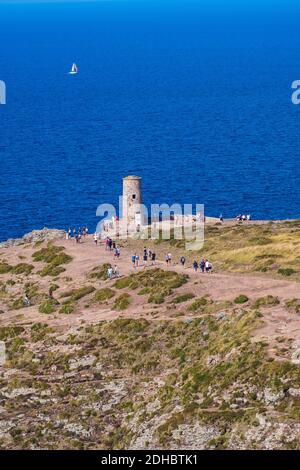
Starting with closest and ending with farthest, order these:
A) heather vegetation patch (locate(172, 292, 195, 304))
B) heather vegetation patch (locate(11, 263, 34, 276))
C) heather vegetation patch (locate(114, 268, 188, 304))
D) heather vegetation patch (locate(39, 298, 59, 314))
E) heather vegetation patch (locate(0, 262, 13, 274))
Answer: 1. heather vegetation patch (locate(172, 292, 195, 304))
2. heather vegetation patch (locate(114, 268, 188, 304))
3. heather vegetation patch (locate(39, 298, 59, 314))
4. heather vegetation patch (locate(11, 263, 34, 276))
5. heather vegetation patch (locate(0, 262, 13, 274))

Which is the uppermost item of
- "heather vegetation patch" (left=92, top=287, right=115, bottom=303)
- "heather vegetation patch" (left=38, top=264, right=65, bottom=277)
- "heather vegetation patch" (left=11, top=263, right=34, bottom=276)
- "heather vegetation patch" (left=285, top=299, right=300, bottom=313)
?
"heather vegetation patch" (left=11, top=263, right=34, bottom=276)

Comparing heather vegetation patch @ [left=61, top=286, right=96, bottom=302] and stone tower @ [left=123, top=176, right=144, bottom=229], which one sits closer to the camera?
heather vegetation patch @ [left=61, top=286, right=96, bottom=302]

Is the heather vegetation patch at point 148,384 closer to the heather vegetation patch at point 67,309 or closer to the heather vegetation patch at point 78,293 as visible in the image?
the heather vegetation patch at point 67,309

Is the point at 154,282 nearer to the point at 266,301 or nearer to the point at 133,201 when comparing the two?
the point at 266,301

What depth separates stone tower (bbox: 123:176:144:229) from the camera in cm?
9906

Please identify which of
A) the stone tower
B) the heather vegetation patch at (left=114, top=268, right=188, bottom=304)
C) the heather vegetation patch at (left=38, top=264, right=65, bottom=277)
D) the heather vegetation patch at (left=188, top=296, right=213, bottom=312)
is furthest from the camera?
the stone tower

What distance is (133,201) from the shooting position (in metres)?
99.6

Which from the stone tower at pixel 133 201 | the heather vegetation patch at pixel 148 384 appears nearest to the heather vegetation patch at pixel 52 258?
the stone tower at pixel 133 201

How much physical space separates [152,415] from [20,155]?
12644 cm

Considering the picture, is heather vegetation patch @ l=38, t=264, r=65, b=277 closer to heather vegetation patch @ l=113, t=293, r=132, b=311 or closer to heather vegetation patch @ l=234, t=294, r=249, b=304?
heather vegetation patch @ l=113, t=293, r=132, b=311

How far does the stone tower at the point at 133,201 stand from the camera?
9906cm

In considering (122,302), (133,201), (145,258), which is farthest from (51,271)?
(133,201)

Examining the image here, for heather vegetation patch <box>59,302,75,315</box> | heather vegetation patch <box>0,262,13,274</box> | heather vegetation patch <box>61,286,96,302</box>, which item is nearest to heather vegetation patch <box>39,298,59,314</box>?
heather vegetation patch <box>59,302,75,315</box>
